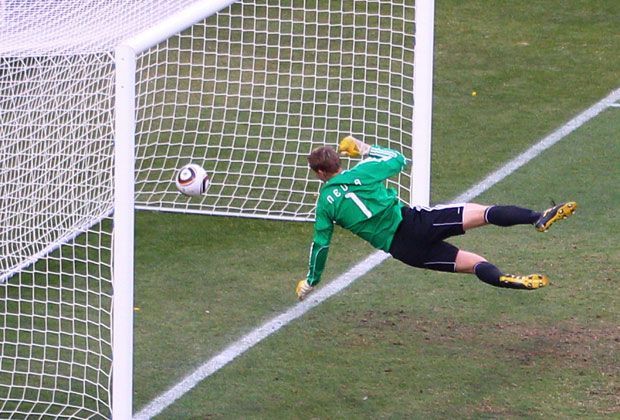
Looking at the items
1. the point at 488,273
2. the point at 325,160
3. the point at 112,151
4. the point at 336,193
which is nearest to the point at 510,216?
the point at 488,273

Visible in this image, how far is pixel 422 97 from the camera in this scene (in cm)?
995

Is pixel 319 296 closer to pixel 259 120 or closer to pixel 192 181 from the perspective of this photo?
pixel 192 181

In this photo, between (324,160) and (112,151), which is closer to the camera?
(324,160)

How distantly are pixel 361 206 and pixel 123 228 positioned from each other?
1.74 metres

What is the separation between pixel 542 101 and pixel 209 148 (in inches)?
143

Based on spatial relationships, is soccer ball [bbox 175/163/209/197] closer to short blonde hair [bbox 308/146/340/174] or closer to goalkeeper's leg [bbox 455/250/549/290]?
short blonde hair [bbox 308/146/340/174]

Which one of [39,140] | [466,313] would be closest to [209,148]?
[39,140]

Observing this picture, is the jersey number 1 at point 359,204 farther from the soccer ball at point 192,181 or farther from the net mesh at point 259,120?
the net mesh at point 259,120

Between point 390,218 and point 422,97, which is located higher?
point 422,97

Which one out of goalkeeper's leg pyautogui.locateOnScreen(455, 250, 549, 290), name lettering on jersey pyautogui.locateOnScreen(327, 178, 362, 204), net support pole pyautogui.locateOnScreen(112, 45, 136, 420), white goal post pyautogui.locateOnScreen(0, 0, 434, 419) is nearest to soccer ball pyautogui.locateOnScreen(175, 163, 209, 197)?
white goal post pyautogui.locateOnScreen(0, 0, 434, 419)

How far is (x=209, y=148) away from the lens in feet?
39.9

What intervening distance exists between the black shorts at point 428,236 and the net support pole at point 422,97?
1.54 metres

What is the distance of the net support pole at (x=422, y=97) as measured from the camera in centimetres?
987

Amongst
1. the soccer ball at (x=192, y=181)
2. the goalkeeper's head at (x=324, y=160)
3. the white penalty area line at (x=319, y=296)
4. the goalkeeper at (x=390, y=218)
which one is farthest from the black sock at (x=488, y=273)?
the soccer ball at (x=192, y=181)
